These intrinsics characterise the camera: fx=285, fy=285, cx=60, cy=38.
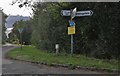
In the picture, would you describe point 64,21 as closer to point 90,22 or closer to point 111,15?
point 90,22

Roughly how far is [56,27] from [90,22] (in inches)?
234

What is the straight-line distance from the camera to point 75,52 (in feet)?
76.3

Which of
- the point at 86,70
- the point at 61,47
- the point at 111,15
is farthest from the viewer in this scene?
the point at 61,47

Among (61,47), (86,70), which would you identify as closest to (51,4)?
(61,47)

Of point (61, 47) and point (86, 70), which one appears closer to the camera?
point (86, 70)

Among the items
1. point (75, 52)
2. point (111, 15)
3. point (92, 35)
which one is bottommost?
point (75, 52)

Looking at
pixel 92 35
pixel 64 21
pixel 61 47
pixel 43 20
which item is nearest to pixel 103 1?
pixel 92 35

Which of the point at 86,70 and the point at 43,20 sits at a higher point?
the point at 43,20

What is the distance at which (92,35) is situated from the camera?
2095 cm

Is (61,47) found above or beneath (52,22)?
beneath

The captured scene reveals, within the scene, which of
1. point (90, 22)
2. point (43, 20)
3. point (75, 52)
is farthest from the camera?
point (43, 20)

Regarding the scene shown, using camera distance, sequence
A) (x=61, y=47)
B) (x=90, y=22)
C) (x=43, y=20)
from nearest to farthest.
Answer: (x=90, y=22) → (x=61, y=47) → (x=43, y=20)

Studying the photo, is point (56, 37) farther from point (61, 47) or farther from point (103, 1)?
point (103, 1)

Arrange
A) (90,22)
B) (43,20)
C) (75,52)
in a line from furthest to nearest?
(43,20) → (75,52) → (90,22)
